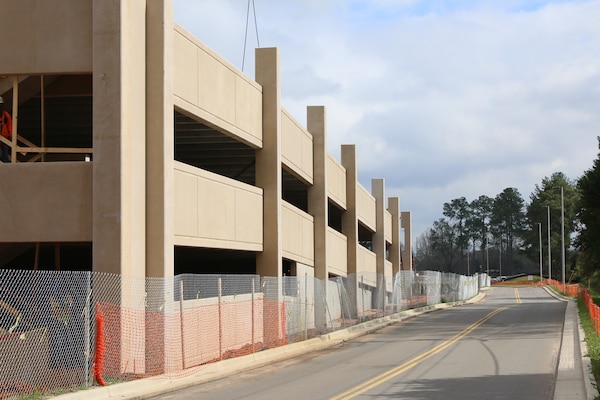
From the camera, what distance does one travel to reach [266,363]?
72.3ft

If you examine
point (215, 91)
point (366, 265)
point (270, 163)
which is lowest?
point (366, 265)

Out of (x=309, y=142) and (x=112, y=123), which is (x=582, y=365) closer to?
(x=112, y=123)

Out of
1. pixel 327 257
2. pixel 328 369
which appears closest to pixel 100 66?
pixel 328 369

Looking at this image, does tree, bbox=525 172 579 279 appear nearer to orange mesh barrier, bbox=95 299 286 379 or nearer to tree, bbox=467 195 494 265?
tree, bbox=467 195 494 265

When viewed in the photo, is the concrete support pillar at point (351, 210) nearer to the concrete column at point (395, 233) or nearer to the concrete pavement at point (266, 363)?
the concrete pavement at point (266, 363)

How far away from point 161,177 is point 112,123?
1.93 m

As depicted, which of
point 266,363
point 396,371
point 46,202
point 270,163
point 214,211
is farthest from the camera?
point 270,163

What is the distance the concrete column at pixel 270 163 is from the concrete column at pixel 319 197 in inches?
332

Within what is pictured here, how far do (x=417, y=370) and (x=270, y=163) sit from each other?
11.7 meters

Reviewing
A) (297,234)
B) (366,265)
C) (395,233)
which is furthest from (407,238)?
(297,234)

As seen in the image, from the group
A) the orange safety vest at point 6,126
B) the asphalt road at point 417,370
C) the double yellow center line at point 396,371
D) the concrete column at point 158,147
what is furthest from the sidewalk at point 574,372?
the orange safety vest at point 6,126

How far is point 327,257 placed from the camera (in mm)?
39188

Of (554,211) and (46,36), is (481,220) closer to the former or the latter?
(554,211)

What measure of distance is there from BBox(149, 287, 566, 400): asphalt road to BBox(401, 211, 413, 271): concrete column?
44903mm
